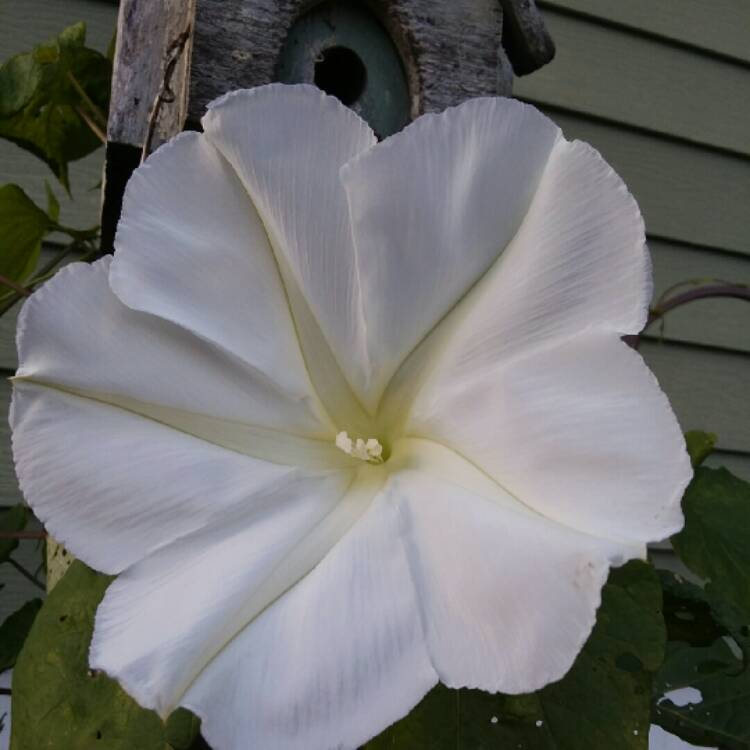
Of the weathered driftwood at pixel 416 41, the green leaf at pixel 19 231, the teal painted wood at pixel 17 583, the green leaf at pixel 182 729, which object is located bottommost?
the teal painted wood at pixel 17 583

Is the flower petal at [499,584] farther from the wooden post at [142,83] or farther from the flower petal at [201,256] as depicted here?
the wooden post at [142,83]

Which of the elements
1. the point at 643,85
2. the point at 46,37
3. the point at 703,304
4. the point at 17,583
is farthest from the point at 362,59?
the point at 703,304

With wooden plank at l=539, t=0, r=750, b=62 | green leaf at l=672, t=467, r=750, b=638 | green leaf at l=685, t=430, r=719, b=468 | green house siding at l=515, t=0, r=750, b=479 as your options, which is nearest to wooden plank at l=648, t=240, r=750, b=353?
green house siding at l=515, t=0, r=750, b=479

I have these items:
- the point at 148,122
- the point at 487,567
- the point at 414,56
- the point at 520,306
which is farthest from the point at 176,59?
the point at 487,567

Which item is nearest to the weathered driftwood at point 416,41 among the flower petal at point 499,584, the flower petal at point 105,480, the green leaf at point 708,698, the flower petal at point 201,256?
the flower petal at point 201,256

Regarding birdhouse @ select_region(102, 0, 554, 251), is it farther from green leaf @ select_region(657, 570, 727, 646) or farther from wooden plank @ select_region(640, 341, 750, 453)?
wooden plank @ select_region(640, 341, 750, 453)

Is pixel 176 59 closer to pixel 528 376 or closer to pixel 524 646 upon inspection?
pixel 528 376

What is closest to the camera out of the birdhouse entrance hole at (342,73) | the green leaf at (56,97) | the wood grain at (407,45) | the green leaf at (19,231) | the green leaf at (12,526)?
the wood grain at (407,45)
